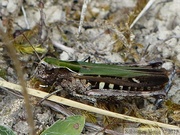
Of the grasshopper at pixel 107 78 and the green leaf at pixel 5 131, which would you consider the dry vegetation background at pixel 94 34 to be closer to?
the grasshopper at pixel 107 78

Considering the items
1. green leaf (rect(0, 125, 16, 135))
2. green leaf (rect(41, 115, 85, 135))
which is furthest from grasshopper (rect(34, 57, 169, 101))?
green leaf (rect(0, 125, 16, 135))

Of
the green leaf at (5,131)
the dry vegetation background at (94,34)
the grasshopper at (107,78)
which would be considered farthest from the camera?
the dry vegetation background at (94,34)

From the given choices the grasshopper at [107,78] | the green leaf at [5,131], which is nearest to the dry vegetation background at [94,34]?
the grasshopper at [107,78]

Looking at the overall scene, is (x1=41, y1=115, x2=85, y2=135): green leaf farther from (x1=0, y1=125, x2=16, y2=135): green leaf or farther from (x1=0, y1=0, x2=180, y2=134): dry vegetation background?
(x1=0, y1=0, x2=180, y2=134): dry vegetation background

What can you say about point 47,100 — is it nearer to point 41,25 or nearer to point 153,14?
point 41,25

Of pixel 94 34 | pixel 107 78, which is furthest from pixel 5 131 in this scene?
pixel 94 34

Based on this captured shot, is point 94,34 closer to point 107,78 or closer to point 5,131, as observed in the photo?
point 107,78
